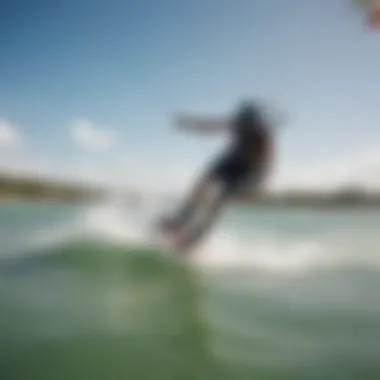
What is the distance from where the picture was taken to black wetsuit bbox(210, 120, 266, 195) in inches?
66.7

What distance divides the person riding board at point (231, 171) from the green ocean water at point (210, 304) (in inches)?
2.2

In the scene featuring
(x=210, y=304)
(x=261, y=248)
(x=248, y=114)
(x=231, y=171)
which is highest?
(x=248, y=114)

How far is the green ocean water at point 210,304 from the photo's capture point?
1.71 metres

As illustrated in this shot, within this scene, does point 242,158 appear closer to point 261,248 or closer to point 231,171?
point 231,171

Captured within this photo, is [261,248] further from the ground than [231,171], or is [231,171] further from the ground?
[231,171]

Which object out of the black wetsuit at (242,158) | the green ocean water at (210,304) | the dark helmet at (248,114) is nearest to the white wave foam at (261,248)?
the green ocean water at (210,304)

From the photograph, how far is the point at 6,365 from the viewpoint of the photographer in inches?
67.9

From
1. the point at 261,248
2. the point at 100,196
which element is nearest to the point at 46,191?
the point at 100,196

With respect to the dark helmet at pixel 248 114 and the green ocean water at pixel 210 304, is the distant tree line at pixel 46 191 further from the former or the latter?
the dark helmet at pixel 248 114

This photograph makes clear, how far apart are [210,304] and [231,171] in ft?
1.35

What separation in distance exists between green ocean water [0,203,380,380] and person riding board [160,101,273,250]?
0.18 ft

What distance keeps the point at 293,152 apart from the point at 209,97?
0.99ft

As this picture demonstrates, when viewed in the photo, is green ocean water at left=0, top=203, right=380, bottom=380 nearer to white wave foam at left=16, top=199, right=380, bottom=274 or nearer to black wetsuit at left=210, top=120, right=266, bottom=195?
white wave foam at left=16, top=199, right=380, bottom=274

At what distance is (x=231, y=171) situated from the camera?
1697 mm
